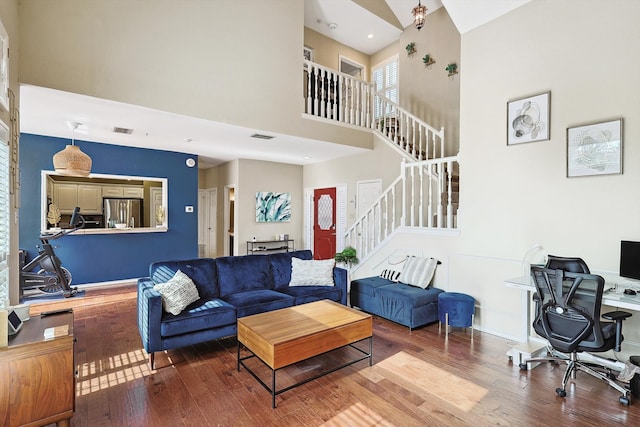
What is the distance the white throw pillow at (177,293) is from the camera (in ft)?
10.2

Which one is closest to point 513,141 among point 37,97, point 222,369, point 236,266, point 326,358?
point 326,358

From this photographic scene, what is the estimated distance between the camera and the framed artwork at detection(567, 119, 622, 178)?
3004 mm

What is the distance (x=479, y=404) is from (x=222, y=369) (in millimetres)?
2197

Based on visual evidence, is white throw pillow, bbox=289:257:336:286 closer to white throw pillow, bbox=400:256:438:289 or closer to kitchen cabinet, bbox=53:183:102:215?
white throw pillow, bbox=400:256:438:289

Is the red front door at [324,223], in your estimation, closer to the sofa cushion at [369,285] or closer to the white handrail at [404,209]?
the white handrail at [404,209]

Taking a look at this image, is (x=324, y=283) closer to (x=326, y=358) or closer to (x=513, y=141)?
(x=326, y=358)

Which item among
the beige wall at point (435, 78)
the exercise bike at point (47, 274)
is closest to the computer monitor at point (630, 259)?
the beige wall at point (435, 78)

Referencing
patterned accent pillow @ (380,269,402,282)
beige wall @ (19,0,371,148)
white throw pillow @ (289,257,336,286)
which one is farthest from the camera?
patterned accent pillow @ (380,269,402,282)

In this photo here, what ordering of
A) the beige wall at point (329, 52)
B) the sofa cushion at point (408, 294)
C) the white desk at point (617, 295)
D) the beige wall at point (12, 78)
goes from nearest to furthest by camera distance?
the white desk at point (617, 295)
the beige wall at point (12, 78)
the sofa cushion at point (408, 294)
the beige wall at point (329, 52)

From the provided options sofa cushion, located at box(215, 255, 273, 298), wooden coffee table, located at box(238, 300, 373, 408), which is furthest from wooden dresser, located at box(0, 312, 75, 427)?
sofa cushion, located at box(215, 255, 273, 298)

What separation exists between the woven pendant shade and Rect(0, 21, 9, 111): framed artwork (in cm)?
168

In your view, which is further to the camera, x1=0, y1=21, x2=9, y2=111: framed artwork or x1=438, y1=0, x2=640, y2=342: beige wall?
x1=438, y1=0, x2=640, y2=342: beige wall

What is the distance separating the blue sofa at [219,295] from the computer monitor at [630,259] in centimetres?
281

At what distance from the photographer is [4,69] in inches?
104
